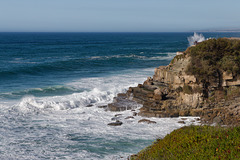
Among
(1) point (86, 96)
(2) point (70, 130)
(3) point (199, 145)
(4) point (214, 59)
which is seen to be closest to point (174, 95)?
(4) point (214, 59)

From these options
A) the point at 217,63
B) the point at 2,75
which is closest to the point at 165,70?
the point at 217,63

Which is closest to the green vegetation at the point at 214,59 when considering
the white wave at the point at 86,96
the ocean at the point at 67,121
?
the ocean at the point at 67,121

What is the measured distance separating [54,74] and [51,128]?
25.1m

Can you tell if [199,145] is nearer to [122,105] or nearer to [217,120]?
[217,120]

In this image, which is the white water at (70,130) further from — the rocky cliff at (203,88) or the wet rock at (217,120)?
the wet rock at (217,120)

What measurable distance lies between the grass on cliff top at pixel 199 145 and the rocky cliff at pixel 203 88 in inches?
359

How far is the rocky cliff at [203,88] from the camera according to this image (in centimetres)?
2250

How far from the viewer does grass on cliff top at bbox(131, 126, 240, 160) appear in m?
10.1

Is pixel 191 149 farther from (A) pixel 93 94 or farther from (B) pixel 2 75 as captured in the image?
(B) pixel 2 75

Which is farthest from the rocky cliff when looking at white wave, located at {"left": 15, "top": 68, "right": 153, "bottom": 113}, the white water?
white wave, located at {"left": 15, "top": 68, "right": 153, "bottom": 113}

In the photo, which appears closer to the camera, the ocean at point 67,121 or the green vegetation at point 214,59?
the ocean at point 67,121

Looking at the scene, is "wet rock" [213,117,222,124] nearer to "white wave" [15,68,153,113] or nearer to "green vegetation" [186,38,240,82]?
"green vegetation" [186,38,240,82]

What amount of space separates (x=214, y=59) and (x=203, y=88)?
281 centimetres

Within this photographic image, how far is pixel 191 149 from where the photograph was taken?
1084 cm
